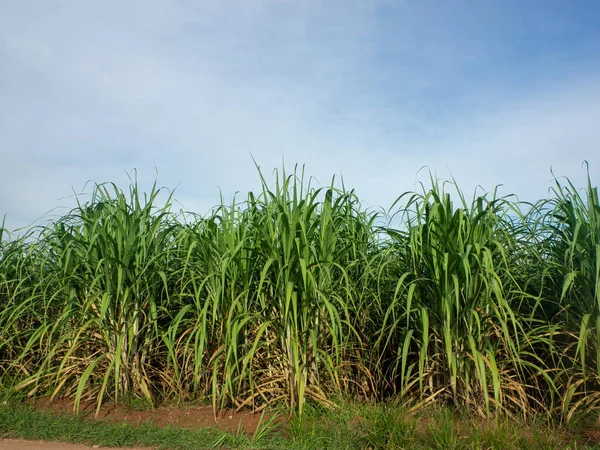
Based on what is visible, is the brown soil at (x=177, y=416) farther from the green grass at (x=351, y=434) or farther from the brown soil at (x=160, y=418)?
the green grass at (x=351, y=434)

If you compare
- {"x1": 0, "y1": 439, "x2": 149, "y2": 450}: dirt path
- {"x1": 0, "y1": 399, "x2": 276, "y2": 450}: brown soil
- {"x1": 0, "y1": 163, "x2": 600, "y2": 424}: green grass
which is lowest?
{"x1": 0, "y1": 439, "x2": 149, "y2": 450}: dirt path

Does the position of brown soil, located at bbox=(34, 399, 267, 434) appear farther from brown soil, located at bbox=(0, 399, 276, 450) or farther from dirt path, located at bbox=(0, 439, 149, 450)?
dirt path, located at bbox=(0, 439, 149, 450)

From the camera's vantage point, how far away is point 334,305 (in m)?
4.68

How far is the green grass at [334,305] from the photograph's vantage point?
13.6ft

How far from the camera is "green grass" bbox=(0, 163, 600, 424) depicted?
4137 mm

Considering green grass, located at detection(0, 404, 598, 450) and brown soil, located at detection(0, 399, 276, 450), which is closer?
green grass, located at detection(0, 404, 598, 450)

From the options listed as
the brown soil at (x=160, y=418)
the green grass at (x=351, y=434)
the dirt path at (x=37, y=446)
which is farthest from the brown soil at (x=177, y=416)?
the dirt path at (x=37, y=446)

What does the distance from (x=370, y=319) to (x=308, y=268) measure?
0.91m

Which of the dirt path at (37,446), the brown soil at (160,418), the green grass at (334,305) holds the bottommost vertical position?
the dirt path at (37,446)

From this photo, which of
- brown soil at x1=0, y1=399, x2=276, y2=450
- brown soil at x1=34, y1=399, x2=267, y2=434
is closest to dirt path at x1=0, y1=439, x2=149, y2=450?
brown soil at x1=0, y1=399, x2=276, y2=450

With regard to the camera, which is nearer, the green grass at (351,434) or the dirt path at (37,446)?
the green grass at (351,434)

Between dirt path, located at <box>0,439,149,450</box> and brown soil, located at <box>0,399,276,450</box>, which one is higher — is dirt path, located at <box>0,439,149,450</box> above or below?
below

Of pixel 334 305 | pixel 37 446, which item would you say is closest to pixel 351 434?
pixel 334 305

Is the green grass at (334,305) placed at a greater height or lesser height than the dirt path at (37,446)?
greater
